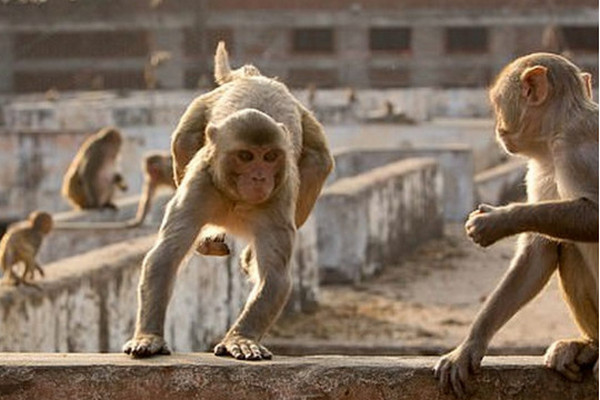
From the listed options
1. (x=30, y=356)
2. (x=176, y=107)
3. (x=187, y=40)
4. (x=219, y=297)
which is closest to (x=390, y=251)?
(x=219, y=297)

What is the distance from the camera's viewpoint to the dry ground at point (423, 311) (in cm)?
1483

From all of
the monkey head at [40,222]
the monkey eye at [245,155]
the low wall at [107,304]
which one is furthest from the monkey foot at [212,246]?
the monkey head at [40,222]

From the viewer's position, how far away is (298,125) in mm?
6527

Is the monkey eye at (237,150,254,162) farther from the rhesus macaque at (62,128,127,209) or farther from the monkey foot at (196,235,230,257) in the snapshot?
the rhesus macaque at (62,128,127,209)

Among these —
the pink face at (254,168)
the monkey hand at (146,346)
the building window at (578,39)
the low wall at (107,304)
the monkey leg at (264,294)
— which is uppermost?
the building window at (578,39)

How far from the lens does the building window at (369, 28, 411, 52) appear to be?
52.1 meters

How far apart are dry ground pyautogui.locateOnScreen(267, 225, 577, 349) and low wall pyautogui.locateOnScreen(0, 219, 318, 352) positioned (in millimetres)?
798

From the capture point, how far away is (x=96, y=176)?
19.4m

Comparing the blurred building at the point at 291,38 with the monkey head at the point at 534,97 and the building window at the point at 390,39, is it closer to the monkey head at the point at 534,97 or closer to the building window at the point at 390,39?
the building window at the point at 390,39

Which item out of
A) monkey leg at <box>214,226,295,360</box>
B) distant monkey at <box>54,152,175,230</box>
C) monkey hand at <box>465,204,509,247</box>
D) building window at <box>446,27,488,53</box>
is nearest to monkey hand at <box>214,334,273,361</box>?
monkey leg at <box>214,226,295,360</box>

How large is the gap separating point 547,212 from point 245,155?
4.29ft

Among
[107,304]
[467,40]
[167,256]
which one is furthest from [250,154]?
[467,40]

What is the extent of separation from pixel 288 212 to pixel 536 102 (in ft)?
3.86

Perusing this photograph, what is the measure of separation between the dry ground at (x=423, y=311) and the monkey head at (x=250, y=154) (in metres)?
8.24
